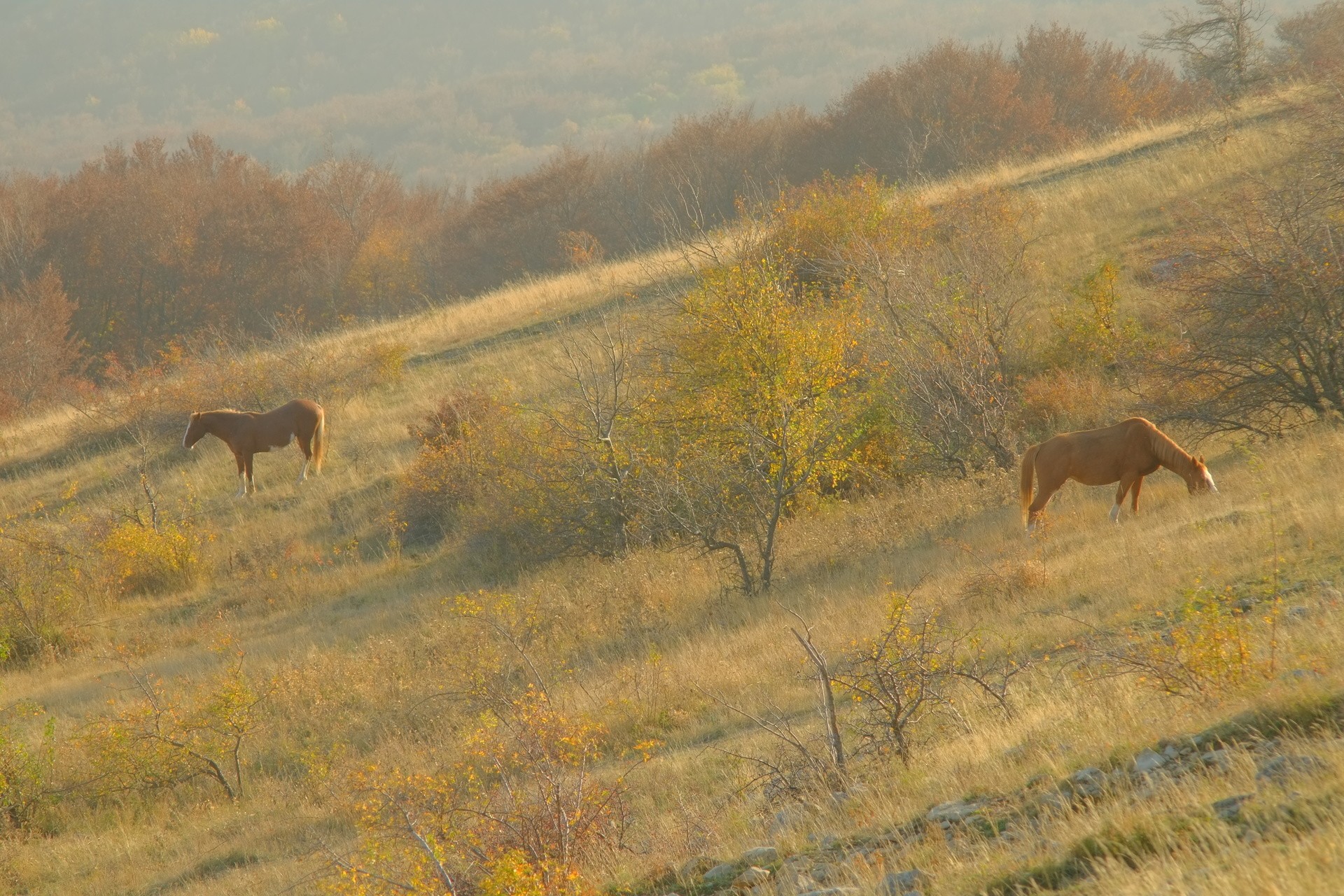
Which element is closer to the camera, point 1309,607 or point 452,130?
point 1309,607

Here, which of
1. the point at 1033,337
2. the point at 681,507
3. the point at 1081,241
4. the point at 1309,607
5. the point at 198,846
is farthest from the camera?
the point at 1081,241

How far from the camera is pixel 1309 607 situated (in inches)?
297

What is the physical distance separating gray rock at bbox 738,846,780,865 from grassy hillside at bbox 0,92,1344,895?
0.06 meters

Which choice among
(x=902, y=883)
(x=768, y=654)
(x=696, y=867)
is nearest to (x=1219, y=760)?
(x=902, y=883)

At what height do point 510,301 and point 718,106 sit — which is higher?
point 718,106

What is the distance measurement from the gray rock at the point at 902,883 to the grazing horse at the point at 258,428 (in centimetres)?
1994

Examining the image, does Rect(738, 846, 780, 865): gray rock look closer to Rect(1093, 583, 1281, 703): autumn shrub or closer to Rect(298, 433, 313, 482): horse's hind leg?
Rect(1093, 583, 1281, 703): autumn shrub

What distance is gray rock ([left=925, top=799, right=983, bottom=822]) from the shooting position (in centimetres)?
569

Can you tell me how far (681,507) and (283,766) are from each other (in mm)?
6460

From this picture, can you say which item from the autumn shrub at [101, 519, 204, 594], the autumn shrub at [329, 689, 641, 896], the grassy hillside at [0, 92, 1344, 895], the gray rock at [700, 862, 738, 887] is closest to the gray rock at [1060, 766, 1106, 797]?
the grassy hillside at [0, 92, 1344, 895]

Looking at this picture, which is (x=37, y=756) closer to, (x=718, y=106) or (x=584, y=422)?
(x=584, y=422)

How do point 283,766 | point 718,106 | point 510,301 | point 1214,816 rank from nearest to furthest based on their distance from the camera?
point 1214,816
point 283,766
point 510,301
point 718,106

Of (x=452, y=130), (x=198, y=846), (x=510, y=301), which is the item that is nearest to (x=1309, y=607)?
(x=198, y=846)

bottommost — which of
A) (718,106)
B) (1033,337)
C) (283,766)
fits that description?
(283,766)
